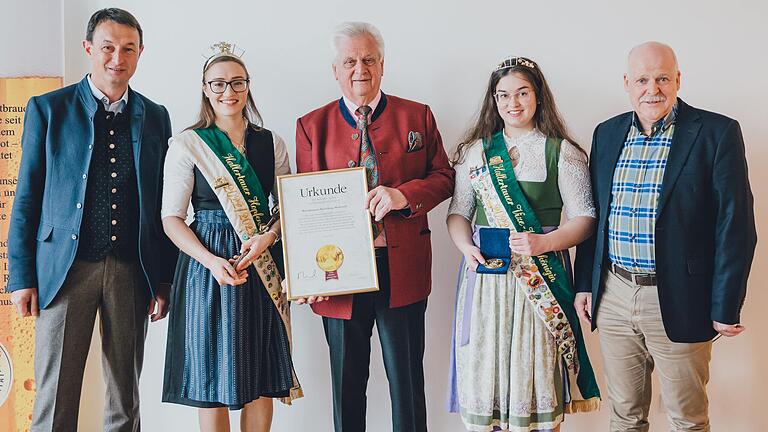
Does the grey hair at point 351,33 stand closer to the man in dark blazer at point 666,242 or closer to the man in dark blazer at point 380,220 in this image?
the man in dark blazer at point 380,220

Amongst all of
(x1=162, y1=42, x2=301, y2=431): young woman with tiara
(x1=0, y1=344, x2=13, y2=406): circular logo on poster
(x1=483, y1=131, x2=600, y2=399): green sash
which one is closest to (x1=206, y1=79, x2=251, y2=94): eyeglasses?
(x1=162, y1=42, x2=301, y2=431): young woman with tiara

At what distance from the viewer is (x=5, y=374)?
247 centimetres

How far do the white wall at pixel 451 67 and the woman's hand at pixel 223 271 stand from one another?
0.76 metres

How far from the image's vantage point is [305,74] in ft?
8.45

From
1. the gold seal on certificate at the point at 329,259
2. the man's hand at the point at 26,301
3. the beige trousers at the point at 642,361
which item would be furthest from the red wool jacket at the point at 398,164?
the man's hand at the point at 26,301

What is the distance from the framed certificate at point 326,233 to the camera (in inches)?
76.2

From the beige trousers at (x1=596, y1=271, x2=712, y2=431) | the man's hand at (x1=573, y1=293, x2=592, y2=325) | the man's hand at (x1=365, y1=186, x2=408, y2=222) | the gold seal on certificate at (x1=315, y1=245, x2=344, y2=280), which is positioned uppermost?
the man's hand at (x1=365, y1=186, x2=408, y2=222)

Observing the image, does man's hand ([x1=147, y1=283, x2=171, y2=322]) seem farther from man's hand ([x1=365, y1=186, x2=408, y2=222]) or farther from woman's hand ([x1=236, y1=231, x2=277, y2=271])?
man's hand ([x1=365, y1=186, x2=408, y2=222])

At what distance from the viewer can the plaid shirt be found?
6.15 ft

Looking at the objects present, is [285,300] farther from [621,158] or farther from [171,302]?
[621,158]

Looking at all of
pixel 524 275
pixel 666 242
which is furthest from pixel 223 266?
pixel 666 242

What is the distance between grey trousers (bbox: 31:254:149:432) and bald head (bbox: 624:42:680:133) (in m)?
1.61

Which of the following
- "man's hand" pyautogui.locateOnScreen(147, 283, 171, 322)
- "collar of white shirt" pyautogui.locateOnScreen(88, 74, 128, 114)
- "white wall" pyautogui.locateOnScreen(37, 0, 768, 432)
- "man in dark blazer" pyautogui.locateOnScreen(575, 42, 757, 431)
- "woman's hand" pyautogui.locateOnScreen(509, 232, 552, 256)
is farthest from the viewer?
"white wall" pyautogui.locateOnScreen(37, 0, 768, 432)

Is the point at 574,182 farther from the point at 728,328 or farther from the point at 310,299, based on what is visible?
the point at 310,299
